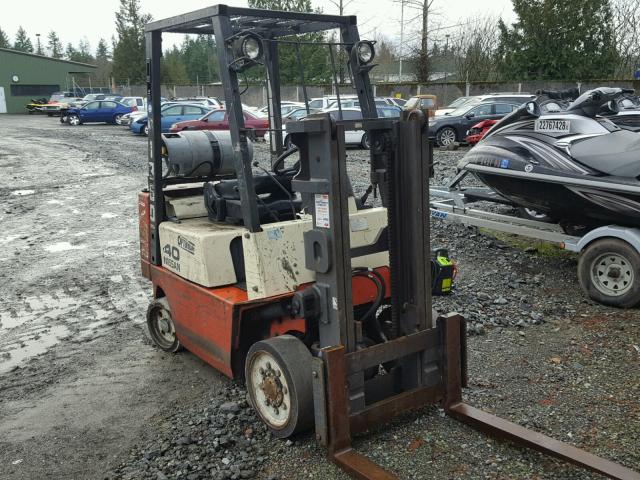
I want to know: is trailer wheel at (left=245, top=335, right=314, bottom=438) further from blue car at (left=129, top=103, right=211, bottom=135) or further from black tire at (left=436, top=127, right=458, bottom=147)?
blue car at (left=129, top=103, right=211, bottom=135)

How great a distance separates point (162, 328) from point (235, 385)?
1052mm

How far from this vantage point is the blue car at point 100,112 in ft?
111

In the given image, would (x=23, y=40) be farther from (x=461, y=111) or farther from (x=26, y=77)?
(x=461, y=111)

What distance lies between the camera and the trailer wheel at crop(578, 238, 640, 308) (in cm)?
611

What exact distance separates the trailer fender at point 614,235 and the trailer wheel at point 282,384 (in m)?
3.85

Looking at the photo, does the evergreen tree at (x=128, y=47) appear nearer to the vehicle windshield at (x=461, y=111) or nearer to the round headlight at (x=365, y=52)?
the vehicle windshield at (x=461, y=111)

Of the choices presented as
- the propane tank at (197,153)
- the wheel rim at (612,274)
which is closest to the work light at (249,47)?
the propane tank at (197,153)

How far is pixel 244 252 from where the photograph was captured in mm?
4082

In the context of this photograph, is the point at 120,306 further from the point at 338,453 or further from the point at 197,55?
the point at 197,55

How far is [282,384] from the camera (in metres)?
3.78

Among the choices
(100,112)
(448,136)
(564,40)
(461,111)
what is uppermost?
(564,40)

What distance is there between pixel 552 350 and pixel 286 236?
2602 millimetres

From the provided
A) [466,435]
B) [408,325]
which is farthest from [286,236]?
[466,435]

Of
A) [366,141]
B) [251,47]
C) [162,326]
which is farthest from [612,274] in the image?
[251,47]
